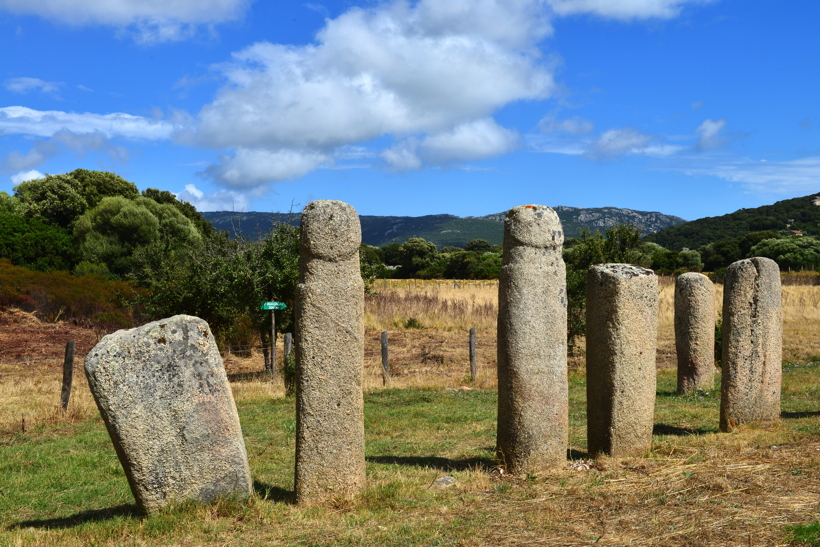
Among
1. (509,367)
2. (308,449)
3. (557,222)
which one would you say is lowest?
(308,449)

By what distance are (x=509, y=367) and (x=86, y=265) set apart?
34393mm

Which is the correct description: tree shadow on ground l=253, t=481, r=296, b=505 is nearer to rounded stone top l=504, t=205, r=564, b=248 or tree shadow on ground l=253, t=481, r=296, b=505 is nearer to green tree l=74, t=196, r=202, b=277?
rounded stone top l=504, t=205, r=564, b=248

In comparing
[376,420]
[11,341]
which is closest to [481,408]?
[376,420]

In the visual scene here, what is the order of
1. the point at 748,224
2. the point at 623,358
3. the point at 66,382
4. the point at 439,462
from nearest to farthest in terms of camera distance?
the point at 623,358
the point at 439,462
the point at 66,382
the point at 748,224

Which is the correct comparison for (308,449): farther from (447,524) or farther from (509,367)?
(509,367)

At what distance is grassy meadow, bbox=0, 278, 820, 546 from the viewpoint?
5.73 metres

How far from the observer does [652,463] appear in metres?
7.52

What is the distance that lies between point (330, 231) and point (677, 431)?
21.7 ft

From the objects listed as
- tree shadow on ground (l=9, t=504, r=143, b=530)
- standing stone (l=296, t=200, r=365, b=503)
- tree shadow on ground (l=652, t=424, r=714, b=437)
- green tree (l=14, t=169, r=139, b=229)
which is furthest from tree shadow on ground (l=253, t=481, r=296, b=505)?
green tree (l=14, t=169, r=139, b=229)

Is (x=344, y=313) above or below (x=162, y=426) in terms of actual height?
above

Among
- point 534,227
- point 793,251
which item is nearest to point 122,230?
point 534,227

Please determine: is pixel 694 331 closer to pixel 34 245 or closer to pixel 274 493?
pixel 274 493

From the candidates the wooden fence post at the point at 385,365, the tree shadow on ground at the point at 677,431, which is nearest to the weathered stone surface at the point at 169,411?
the tree shadow on ground at the point at 677,431

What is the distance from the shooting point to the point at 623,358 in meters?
7.70
